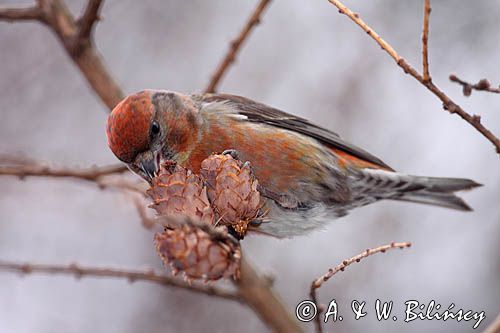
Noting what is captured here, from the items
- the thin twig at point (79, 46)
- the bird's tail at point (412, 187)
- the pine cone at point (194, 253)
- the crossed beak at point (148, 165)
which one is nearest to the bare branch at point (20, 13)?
the thin twig at point (79, 46)

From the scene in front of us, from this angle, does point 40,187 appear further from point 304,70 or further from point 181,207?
point 181,207

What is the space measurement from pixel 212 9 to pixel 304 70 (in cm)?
132

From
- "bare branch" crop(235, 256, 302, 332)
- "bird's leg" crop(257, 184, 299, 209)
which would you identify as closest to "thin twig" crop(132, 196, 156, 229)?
"bare branch" crop(235, 256, 302, 332)

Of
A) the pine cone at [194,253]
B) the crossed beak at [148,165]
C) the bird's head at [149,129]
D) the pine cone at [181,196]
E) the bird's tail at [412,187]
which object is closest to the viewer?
the pine cone at [194,253]

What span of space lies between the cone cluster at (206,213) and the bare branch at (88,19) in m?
1.05

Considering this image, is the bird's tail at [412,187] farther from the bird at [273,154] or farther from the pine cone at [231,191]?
the pine cone at [231,191]

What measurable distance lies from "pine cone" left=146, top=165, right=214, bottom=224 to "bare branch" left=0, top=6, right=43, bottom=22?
4.79 feet

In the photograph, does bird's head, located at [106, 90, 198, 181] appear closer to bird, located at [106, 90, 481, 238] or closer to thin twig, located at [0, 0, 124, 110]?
bird, located at [106, 90, 481, 238]

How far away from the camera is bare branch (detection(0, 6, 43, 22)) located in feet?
9.89

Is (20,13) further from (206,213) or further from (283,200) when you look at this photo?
(206,213)

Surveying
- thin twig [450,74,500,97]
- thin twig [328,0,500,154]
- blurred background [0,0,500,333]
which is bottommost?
blurred background [0,0,500,333]

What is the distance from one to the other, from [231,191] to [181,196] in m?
0.16

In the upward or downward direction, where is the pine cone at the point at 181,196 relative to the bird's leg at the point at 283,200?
upward

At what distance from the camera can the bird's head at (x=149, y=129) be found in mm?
3000
